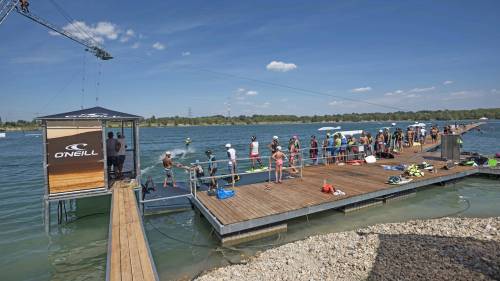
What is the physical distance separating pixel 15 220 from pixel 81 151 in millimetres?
6409

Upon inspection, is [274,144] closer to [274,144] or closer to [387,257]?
[274,144]

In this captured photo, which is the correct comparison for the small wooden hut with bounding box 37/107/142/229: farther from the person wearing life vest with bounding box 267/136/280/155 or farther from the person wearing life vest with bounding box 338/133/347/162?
the person wearing life vest with bounding box 338/133/347/162

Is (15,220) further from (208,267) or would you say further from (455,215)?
(455,215)

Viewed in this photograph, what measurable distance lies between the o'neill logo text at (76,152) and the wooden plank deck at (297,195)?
3.96 m

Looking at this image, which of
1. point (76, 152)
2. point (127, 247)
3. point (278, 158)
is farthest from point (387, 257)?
point (76, 152)

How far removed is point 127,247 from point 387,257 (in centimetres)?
585

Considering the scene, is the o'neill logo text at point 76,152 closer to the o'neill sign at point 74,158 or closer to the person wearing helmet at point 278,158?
the o'neill sign at point 74,158

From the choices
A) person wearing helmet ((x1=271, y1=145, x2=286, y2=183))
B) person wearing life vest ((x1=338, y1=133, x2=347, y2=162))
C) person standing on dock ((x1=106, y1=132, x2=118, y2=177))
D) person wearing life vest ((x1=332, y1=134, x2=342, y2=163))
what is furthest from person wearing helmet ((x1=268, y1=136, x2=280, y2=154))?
person standing on dock ((x1=106, y1=132, x2=118, y2=177))

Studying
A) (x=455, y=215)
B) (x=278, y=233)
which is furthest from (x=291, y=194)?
(x=455, y=215)

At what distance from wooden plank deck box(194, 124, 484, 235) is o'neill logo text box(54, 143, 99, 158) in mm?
3959

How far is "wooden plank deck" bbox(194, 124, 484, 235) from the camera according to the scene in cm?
920

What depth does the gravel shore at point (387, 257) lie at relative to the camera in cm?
611

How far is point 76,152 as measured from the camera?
9.97 meters

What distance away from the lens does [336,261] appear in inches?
278
